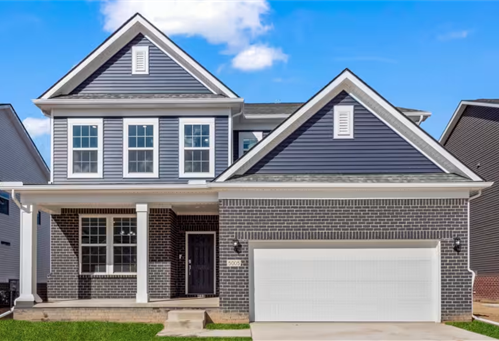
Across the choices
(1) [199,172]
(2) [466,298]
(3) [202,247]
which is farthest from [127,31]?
(2) [466,298]

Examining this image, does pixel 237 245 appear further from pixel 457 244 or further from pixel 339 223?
pixel 457 244

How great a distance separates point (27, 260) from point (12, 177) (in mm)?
11084

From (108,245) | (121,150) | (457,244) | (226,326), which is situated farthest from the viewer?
(108,245)

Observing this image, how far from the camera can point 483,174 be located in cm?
2592

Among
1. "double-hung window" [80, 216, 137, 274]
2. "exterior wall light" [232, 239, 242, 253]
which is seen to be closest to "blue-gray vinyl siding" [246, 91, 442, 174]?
"exterior wall light" [232, 239, 242, 253]

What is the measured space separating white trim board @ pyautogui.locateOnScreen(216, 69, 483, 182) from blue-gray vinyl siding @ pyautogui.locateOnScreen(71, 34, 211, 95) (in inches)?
143

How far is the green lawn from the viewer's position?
44.2ft

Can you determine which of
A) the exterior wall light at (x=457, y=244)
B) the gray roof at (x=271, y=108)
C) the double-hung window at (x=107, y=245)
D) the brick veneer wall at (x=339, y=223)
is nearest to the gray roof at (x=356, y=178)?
the brick veneer wall at (x=339, y=223)

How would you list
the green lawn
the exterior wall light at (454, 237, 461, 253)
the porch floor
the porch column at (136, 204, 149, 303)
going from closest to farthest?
1. the green lawn
2. the exterior wall light at (454, 237, 461, 253)
3. the porch floor
4. the porch column at (136, 204, 149, 303)

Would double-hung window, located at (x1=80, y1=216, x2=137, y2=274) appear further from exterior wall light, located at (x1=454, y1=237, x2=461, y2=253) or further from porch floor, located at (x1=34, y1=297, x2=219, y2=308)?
exterior wall light, located at (x1=454, y1=237, x2=461, y2=253)

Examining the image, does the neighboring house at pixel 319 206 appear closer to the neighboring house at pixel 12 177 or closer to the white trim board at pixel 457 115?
the neighboring house at pixel 12 177

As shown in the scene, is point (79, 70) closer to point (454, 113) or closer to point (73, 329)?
point (73, 329)

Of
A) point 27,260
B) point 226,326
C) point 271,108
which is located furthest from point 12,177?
point 226,326

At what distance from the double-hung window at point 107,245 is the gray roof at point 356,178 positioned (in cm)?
498
